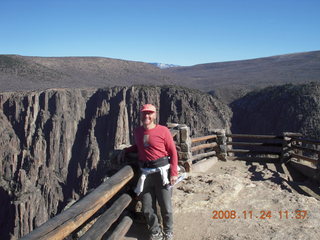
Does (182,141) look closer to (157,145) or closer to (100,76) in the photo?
(157,145)

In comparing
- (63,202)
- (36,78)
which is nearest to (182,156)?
(63,202)

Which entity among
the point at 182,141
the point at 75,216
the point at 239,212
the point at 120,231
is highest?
the point at 75,216

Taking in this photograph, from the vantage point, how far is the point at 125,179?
12.2ft

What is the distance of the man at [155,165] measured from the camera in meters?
3.72

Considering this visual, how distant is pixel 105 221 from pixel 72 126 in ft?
178

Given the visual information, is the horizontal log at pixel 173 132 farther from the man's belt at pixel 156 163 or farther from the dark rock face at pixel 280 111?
the dark rock face at pixel 280 111

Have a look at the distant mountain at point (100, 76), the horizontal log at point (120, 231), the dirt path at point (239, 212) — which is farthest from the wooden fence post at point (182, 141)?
the distant mountain at point (100, 76)

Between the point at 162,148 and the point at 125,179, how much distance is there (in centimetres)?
62

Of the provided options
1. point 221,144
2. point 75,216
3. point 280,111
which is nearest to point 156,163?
point 75,216

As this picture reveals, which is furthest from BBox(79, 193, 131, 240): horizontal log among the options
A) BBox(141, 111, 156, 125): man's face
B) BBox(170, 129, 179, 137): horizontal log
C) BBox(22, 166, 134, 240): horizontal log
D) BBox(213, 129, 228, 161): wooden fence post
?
BBox(213, 129, 228, 161): wooden fence post

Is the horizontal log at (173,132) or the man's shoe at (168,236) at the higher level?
the horizontal log at (173,132)

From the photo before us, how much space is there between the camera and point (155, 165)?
3734mm

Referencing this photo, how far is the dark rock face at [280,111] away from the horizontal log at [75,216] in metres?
38.6

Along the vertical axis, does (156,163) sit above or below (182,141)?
above
